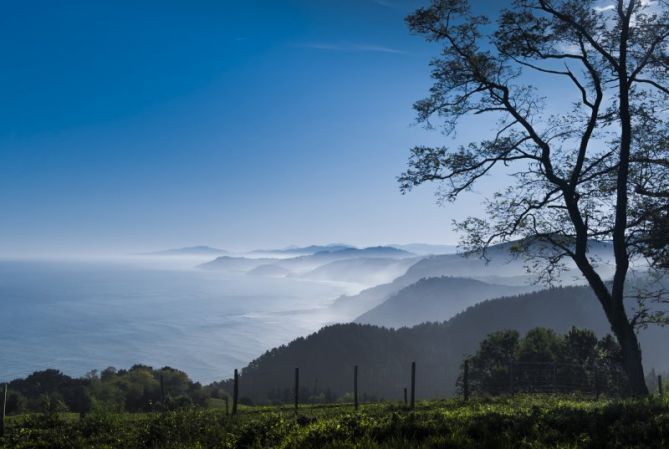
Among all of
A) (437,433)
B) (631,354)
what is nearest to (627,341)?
(631,354)

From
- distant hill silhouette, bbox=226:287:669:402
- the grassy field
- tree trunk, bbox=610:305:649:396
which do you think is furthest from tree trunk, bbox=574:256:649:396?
distant hill silhouette, bbox=226:287:669:402

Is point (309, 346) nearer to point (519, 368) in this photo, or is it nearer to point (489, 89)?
point (519, 368)

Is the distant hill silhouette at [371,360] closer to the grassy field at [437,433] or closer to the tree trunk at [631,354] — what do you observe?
the grassy field at [437,433]

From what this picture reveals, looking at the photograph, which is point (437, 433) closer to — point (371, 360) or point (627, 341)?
point (627, 341)

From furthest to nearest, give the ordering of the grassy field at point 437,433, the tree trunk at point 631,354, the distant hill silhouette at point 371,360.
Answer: the distant hill silhouette at point 371,360
the tree trunk at point 631,354
the grassy field at point 437,433

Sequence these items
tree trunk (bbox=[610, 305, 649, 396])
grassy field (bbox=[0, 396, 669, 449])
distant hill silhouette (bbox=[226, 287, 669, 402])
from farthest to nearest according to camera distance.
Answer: distant hill silhouette (bbox=[226, 287, 669, 402]) → tree trunk (bbox=[610, 305, 649, 396]) → grassy field (bbox=[0, 396, 669, 449])

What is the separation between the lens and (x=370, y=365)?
16725cm

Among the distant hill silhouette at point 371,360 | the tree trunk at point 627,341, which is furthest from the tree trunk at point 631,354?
the distant hill silhouette at point 371,360

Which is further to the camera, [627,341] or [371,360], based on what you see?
[371,360]

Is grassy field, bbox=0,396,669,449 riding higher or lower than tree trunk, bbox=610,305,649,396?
lower

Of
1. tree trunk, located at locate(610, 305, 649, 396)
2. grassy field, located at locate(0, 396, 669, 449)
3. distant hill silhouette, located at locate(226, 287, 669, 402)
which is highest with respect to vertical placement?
tree trunk, located at locate(610, 305, 649, 396)

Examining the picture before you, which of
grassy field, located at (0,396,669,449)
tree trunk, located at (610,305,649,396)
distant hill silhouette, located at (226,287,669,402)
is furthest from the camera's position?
distant hill silhouette, located at (226,287,669,402)

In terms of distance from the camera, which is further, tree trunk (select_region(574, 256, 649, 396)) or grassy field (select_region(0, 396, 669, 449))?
tree trunk (select_region(574, 256, 649, 396))

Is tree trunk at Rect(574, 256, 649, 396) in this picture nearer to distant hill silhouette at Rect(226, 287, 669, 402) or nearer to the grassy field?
the grassy field
